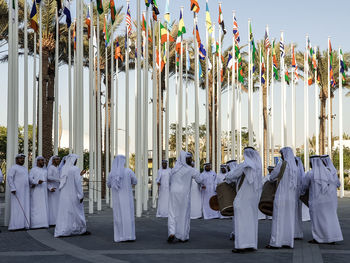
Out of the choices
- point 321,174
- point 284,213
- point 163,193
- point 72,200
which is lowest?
point 163,193

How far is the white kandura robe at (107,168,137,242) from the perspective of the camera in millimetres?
12227

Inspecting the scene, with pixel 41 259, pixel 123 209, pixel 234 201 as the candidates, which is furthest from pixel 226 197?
pixel 41 259

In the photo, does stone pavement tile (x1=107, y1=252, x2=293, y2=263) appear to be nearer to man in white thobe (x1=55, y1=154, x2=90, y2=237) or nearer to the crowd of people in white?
the crowd of people in white

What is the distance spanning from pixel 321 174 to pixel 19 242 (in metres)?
6.47

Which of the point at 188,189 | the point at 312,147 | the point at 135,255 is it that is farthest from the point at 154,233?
the point at 312,147

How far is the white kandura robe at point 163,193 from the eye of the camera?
1947cm

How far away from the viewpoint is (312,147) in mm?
86875

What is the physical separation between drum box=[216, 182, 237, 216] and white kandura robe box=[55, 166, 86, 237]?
143 inches

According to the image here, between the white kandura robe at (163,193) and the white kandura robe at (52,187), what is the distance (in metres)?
4.59

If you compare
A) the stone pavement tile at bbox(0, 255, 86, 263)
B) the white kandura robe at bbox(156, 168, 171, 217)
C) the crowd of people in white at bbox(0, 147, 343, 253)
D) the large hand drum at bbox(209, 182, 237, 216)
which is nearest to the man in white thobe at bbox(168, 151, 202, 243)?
the crowd of people in white at bbox(0, 147, 343, 253)

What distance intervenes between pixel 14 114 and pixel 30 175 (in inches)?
92.8

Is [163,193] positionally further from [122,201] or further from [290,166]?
[290,166]

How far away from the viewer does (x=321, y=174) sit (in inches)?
478

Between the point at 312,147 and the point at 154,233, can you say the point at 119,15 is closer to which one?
the point at 154,233
